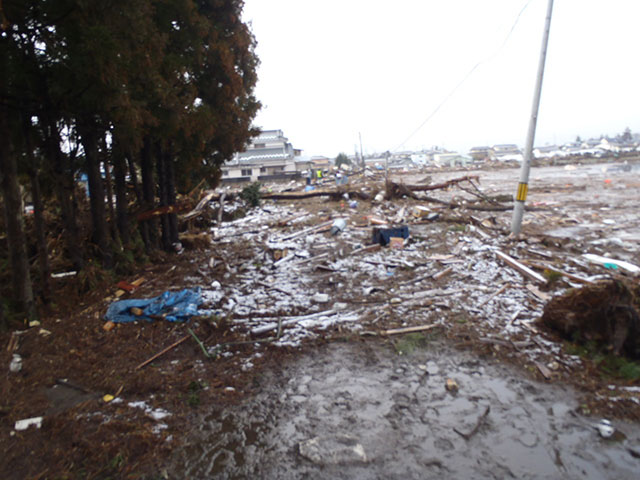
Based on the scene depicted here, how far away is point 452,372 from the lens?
4230 millimetres

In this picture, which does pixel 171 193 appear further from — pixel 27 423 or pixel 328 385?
pixel 328 385

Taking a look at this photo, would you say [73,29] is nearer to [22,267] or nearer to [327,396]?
[22,267]

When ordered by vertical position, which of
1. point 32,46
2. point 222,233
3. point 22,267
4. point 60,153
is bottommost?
point 222,233

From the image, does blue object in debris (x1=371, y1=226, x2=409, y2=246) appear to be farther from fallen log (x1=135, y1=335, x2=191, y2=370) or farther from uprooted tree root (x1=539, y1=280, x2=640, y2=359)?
fallen log (x1=135, y1=335, x2=191, y2=370)

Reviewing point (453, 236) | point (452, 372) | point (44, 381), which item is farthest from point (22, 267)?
point (453, 236)

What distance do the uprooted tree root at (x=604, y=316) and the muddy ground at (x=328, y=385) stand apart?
24cm

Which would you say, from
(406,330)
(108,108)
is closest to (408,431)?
(406,330)

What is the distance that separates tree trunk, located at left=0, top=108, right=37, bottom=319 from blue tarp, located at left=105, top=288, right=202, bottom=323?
1.16m

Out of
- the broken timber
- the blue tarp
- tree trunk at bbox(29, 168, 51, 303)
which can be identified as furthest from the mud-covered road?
tree trunk at bbox(29, 168, 51, 303)

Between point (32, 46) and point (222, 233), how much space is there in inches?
353

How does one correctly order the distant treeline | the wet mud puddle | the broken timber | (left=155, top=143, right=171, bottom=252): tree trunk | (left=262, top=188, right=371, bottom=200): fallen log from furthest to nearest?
1. (left=262, top=188, right=371, bottom=200): fallen log
2. (left=155, top=143, right=171, bottom=252): tree trunk
3. the broken timber
4. the distant treeline
5. the wet mud puddle

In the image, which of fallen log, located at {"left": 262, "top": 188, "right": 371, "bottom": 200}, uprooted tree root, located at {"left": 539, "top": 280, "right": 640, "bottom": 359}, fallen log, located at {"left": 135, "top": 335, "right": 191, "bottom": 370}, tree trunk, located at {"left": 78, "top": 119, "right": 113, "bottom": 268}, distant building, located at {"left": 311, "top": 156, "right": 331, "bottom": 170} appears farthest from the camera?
distant building, located at {"left": 311, "top": 156, "right": 331, "bottom": 170}

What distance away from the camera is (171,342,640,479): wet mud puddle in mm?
2896

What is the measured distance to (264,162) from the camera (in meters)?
42.7
